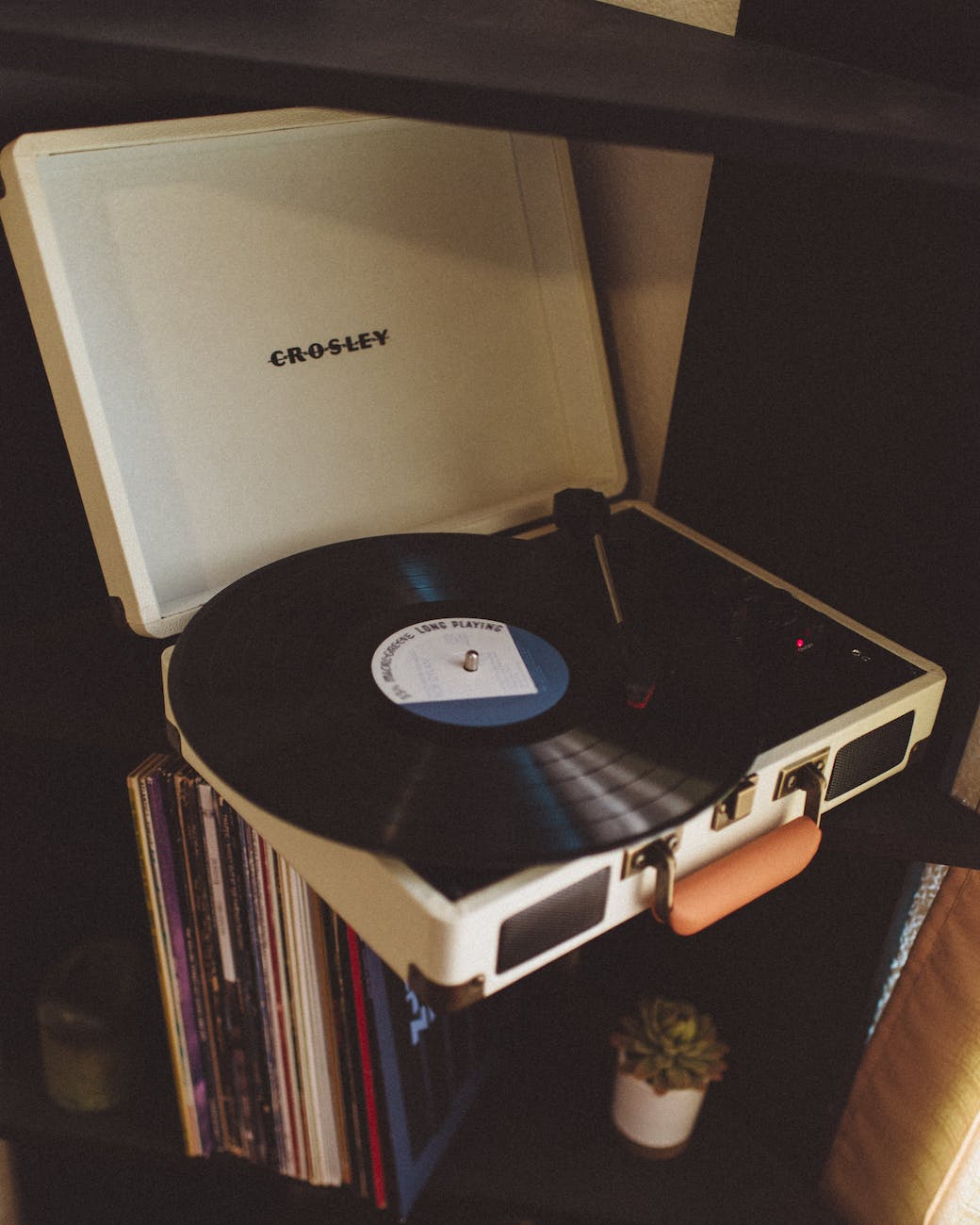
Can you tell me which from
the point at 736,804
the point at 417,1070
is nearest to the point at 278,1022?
the point at 417,1070

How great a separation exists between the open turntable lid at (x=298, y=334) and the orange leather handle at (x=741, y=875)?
401 mm

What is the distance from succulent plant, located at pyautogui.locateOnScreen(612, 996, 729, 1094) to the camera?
3.23 feet

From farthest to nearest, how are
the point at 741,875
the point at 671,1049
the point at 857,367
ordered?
the point at 671,1049 → the point at 857,367 → the point at 741,875

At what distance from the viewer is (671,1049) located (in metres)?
0.99

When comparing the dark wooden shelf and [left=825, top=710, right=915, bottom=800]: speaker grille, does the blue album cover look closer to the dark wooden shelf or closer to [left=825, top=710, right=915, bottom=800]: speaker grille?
[left=825, top=710, right=915, bottom=800]: speaker grille

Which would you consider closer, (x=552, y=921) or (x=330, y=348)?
(x=552, y=921)

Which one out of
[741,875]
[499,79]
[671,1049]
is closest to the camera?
[499,79]

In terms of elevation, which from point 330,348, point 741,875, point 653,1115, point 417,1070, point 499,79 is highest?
point 499,79

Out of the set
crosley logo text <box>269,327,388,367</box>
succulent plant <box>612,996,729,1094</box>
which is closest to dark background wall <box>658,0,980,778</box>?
crosley logo text <box>269,327,388,367</box>

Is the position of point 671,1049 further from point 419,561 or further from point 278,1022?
point 419,561

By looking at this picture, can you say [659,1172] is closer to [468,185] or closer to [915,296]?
[915,296]

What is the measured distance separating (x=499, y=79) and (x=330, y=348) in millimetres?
344

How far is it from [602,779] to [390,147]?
562mm

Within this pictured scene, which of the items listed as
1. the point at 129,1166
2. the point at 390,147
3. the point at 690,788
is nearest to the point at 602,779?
the point at 690,788
